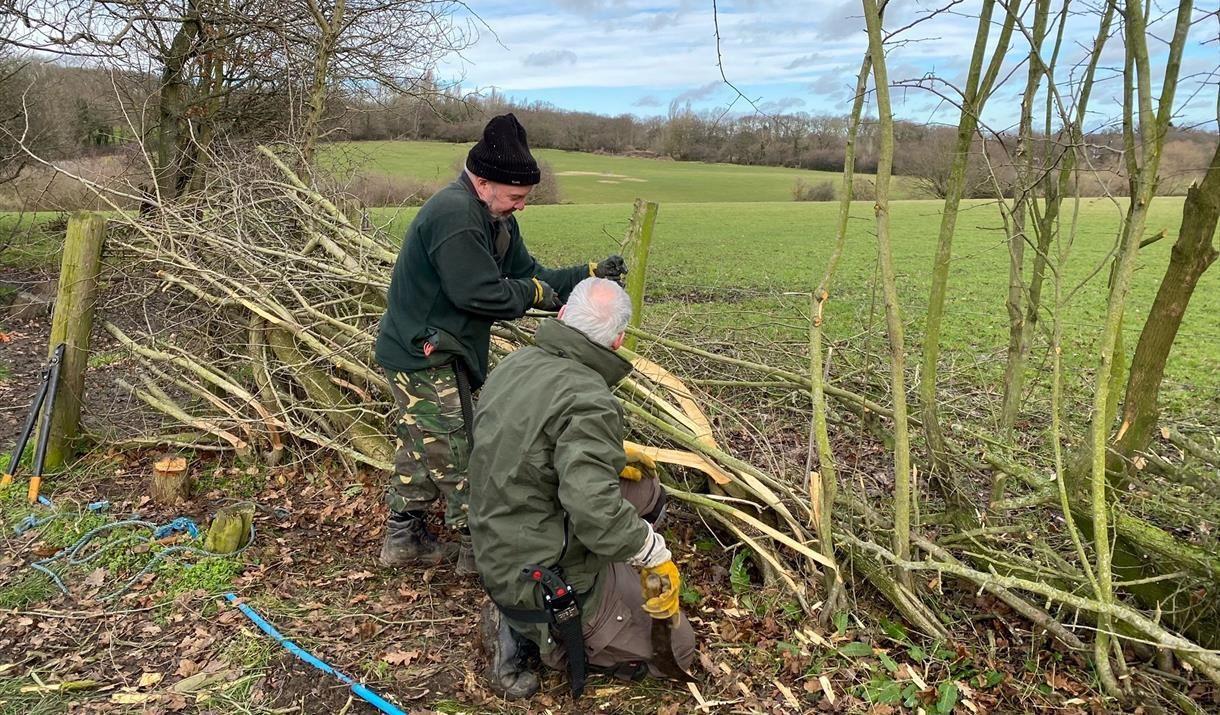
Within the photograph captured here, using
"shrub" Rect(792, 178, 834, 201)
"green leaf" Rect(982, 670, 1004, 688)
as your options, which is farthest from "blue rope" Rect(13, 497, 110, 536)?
"shrub" Rect(792, 178, 834, 201)

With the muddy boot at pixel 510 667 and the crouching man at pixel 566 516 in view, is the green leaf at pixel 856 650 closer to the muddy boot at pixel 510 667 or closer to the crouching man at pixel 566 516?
the crouching man at pixel 566 516

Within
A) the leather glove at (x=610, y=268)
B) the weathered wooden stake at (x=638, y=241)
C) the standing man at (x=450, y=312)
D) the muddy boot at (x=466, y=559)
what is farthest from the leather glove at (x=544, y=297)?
the muddy boot at (x=466, y=559)

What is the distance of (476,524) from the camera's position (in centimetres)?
266

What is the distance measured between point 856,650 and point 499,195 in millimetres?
2432

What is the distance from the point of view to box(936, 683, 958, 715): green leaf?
2719mm

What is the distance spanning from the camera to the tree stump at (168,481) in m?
4.20

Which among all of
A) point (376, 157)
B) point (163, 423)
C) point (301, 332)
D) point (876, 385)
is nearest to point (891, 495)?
point (876, 385)

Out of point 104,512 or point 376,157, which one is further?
point 376,157

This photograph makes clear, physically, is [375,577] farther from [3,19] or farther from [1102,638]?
[3,19]

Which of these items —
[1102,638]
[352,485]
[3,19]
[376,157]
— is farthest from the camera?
[376,157]

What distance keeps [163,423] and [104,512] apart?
3.29ft

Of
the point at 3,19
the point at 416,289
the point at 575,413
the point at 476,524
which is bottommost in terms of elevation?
the point at 476,524

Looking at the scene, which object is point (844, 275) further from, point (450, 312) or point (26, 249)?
point (26, 249)

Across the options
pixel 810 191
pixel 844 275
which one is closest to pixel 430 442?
pixel 844 275
